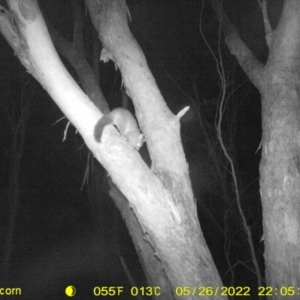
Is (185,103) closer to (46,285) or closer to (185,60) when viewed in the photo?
(185,60)

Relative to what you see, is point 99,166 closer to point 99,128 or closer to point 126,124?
point 126,124

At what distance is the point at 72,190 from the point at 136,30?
7.59 m

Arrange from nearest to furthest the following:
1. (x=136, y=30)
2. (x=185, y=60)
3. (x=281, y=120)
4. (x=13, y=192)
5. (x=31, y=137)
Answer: (x=281, y=120), (x=136, y=30), (x=13, y=192), (x=185, y=60), (x=31, y=137)

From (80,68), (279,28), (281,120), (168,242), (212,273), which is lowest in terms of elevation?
(212,273)

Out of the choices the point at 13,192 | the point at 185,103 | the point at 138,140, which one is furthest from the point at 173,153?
the point at 185,103

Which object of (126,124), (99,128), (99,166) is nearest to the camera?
(99,128)

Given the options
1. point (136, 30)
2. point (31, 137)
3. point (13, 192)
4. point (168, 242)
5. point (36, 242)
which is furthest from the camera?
point (31, 137)

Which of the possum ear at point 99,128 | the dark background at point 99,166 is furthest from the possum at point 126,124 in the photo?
the dark background at point 99,166

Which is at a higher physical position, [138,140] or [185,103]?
[185,103]

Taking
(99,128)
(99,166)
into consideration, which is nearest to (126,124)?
(99,128)

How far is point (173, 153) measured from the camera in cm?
246

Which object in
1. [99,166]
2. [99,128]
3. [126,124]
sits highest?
[99,166]

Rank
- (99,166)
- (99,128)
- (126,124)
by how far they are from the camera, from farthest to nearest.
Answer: (99,166), (126,124), (99,128)

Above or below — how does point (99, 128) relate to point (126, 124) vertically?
below
